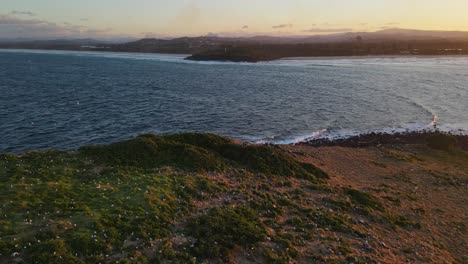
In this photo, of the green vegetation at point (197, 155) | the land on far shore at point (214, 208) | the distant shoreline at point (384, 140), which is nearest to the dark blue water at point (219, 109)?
the distant shoreline at point (384, 140)

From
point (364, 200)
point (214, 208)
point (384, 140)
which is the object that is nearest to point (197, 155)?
point (214, 208)

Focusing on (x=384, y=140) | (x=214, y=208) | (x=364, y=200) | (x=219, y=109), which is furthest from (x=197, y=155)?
(x=219, y=109)

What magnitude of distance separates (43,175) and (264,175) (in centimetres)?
1358

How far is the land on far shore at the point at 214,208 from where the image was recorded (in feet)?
46.1

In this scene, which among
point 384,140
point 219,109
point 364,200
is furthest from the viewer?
point 219,109

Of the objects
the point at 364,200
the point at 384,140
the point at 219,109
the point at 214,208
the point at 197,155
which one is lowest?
the point at 384,140

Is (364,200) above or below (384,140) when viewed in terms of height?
above

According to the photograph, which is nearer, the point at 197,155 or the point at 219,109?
the point at 197,155

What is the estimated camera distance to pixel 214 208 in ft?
58.1

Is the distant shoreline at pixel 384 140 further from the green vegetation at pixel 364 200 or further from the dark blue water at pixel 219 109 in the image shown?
the green vegetation at pixel 364 200

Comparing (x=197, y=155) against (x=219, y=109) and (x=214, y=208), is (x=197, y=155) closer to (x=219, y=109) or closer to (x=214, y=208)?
(x=214, y=208)

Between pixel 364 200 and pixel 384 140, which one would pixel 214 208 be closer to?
pixel 364 200

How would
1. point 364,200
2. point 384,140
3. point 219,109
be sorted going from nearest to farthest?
point 364,200 → point 384,140 → point 219,109

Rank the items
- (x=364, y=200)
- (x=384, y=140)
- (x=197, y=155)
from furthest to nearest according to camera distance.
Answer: (x=384, y=140), (x=197, y=155), (x=364, y=200)
